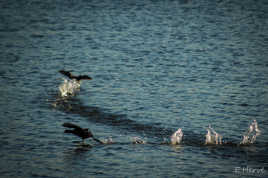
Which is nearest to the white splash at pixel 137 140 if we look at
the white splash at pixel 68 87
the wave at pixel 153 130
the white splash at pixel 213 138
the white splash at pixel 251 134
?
the wave at pixel 153 130

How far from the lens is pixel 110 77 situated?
991 inches

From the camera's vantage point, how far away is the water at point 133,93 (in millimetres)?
14617

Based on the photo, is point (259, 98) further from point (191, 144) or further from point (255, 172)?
point (255, 172)

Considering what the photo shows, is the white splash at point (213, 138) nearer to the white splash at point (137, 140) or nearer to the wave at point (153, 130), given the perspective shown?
the wave at point (153, 130)

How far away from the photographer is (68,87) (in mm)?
22328

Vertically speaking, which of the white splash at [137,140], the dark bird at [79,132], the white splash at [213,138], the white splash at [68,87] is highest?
the white splash at [68,87]

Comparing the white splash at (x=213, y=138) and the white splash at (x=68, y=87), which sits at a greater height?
the white splash at (x=68, y=87)

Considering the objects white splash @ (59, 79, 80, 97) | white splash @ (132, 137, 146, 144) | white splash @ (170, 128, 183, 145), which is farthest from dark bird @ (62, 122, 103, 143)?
white splash @ (59, 79, 80, 97)

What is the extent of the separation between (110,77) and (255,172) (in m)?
12.5

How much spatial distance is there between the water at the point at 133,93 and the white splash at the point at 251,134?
0.67 ft

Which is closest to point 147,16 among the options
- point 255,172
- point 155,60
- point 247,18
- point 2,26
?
point 247,18

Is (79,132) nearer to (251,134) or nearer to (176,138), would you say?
(176,138)

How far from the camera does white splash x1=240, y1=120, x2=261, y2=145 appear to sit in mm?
16312

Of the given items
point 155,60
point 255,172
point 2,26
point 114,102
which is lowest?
point 255,172
